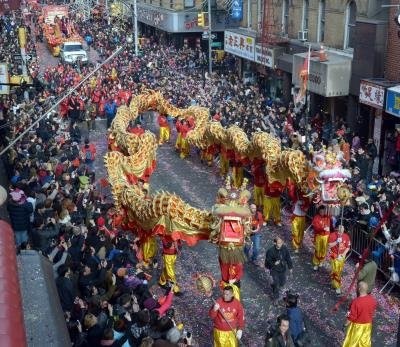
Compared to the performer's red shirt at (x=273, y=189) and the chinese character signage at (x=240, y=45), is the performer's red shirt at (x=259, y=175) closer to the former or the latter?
the performer's red shirt at (x=273, y=189)

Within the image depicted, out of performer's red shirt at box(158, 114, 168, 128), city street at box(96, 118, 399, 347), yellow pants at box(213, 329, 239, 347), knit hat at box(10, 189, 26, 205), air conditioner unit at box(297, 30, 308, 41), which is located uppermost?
air conditioner unit at box(297, 30, 308, 41)

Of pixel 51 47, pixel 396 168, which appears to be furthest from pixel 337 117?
pixel 51 47

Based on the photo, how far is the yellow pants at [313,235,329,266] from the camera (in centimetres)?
1176

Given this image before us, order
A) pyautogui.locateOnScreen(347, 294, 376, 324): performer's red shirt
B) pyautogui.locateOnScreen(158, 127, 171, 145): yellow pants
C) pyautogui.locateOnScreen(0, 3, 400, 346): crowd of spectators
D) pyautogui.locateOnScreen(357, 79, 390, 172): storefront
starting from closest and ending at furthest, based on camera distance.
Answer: pyautogui.locateOnScreen(347, 294, 376, 324): performer's red shirt → pyautogui.locateOnScreen(0, 3, 400, 346): crowd of spectators → pyautogui.locateOnScreen(357, 79, 390, 172): storefront → pyautogui.locateOnScreen(158, 127, 171, 145): yellow pants

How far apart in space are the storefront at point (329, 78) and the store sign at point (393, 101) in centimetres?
326

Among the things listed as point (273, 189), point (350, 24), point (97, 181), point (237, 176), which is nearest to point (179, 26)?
point (350, 24)

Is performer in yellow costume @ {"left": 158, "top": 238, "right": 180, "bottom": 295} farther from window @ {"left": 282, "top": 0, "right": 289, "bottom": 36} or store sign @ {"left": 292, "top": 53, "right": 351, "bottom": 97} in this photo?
window @ {"left": 282, "top": 0, "right": 289, "bottom": 36}

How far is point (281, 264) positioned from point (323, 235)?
1390 mm

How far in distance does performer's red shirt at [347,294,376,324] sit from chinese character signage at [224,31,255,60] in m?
21.1

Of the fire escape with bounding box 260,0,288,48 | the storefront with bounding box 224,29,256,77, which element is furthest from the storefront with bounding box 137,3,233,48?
the fire escape with bounding box 260,0,288,48

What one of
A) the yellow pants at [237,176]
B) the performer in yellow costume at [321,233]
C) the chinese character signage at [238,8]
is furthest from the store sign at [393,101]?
the chinese character signage at [238,8]

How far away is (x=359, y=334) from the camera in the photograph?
871 centimetres

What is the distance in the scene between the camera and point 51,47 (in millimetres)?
46781

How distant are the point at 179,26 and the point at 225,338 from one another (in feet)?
108
